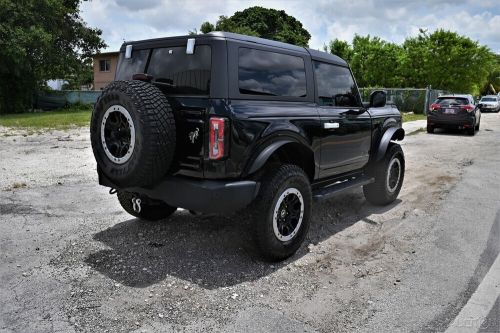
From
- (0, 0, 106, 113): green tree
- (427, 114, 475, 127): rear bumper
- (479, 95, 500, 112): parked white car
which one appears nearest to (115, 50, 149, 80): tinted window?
(427, 114, 475, 127): rear bumper

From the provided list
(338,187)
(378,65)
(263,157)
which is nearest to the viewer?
(263,157)

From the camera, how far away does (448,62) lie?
113ft

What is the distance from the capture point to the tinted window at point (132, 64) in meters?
4.30

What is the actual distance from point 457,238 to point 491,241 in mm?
335

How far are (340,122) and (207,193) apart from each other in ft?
6.71

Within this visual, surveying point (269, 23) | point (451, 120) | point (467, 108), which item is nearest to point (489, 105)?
point (467, 108)

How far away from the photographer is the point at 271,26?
51188mm

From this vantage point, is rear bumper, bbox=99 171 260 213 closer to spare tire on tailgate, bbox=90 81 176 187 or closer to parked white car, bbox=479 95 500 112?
spare tire on tailgate, bbox=90 81 176 187

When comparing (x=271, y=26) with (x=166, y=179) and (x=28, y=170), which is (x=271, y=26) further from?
(x=166, y=179)

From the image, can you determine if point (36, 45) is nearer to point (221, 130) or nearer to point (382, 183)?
point (382, 183)

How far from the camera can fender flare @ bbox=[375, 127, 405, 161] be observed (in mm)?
5707

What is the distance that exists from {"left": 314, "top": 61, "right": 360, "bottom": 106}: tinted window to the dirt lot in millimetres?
1454

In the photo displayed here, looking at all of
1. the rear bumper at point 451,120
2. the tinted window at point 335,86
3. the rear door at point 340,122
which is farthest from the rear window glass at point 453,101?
the tinted window at point 335,86

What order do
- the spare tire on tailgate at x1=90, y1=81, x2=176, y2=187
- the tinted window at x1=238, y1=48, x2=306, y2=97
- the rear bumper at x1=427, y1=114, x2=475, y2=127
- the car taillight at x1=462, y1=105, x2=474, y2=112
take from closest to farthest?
the spare tire on tailgate at x1=90, y1=81, x2=176, y2=187 → the tinted window at x1=238, y1=48, x2=306, y2=97 → the rear bumper at x1=427, y1=114, x2=475, y2=127 → the car taillight at x1=462, y1=105, x2=474, y2=112
